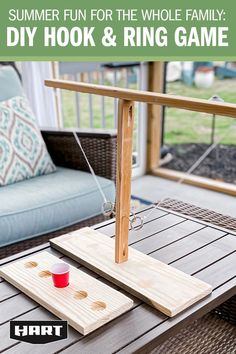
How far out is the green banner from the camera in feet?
8.15

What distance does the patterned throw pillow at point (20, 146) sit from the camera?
2.01m

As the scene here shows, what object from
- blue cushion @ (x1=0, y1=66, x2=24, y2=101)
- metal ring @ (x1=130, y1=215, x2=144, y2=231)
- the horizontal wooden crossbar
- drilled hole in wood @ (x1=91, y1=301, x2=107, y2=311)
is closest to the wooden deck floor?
blue cushion @ (x1=0, y1=66, x2=24, y2=101)

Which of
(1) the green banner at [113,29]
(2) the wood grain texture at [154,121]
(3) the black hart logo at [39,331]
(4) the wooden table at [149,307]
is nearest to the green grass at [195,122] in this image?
(2) the wood grain texture at [154,121]

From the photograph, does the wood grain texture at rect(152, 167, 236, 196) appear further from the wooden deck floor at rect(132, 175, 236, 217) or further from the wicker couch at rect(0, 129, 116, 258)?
the wicker couch at rect(0, 129, 116, 258)

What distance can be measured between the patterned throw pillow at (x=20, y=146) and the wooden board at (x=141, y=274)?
64 cm

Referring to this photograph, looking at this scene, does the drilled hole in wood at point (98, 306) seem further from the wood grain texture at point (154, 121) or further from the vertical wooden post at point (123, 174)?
the wood grain texture at point (154, 121)

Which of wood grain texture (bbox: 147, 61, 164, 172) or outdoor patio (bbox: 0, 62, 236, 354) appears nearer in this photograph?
outdoor patio (bbox: 0, 62, 236, 354)

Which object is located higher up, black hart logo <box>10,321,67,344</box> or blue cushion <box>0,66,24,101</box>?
blue cushion <box>0,66,24,101</box>

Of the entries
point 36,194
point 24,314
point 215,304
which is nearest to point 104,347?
point 24,314

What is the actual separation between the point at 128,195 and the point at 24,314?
1.43ft

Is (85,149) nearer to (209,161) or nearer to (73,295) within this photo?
(73,295)

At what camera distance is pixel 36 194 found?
187 cm

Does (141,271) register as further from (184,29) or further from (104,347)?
(184,29)

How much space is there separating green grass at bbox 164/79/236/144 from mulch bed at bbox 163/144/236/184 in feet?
0.41
